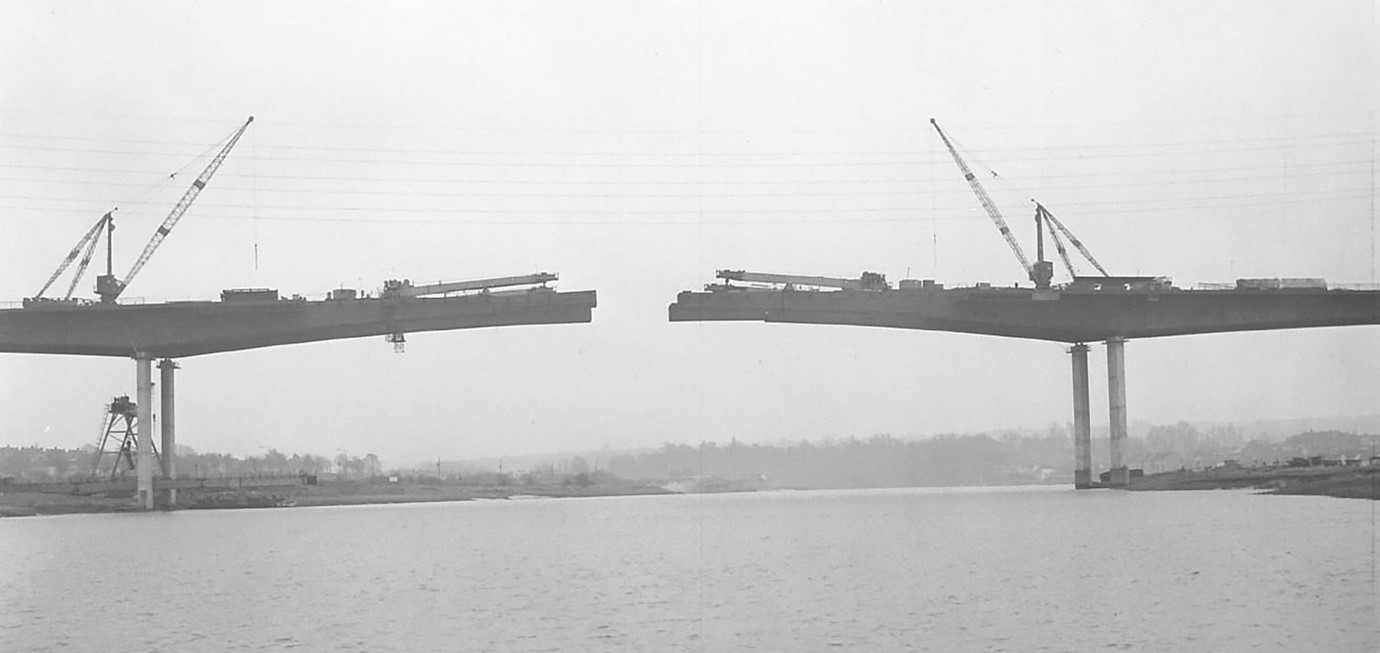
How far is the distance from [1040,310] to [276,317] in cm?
4741

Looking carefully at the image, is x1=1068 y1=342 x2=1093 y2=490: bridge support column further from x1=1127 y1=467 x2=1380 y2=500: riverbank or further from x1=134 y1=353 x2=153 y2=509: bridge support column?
x1=134 y1=353 x2=153 y2=509: bridge support column

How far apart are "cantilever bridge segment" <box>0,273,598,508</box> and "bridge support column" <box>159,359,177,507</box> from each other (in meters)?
8.09

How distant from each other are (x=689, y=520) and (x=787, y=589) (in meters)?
51.5

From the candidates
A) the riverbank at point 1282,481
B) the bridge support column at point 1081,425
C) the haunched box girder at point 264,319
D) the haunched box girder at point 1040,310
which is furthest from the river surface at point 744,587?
the bridge support column at point 1081,425

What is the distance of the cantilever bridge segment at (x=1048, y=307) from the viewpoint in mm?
100938

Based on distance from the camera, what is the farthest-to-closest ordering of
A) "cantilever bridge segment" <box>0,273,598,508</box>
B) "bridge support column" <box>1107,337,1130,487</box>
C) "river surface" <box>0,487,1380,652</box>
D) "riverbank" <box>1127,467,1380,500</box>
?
"bridge support column" <box>1107,337,1130,487</box> < "cantilever bridge segment" <box>0,273,598,508</box> < "riverbank" <box>1127,467,1380,500</box> < "river surface" <box>0,487,1380,652</box>

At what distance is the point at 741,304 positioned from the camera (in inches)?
3942

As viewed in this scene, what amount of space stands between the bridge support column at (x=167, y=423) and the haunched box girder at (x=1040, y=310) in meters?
34.1

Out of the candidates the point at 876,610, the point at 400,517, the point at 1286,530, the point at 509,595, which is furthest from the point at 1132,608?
the point at 400,517

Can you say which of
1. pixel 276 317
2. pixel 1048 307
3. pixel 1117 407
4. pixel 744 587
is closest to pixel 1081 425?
pixel 1117 407

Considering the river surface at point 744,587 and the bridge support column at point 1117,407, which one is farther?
the bridge support column at point 1117,407

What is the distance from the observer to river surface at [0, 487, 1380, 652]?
117ft

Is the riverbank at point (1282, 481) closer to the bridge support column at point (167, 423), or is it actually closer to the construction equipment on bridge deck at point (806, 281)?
the construction equipment on bridge deck at point (806, 281)

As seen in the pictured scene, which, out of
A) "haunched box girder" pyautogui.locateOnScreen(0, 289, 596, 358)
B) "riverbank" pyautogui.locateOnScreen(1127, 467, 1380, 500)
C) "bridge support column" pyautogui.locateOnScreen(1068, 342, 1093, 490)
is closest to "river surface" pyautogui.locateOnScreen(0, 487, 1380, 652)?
"riverbank" pyautogui.locateOnScreen(1127, 467, 1380, 500)
